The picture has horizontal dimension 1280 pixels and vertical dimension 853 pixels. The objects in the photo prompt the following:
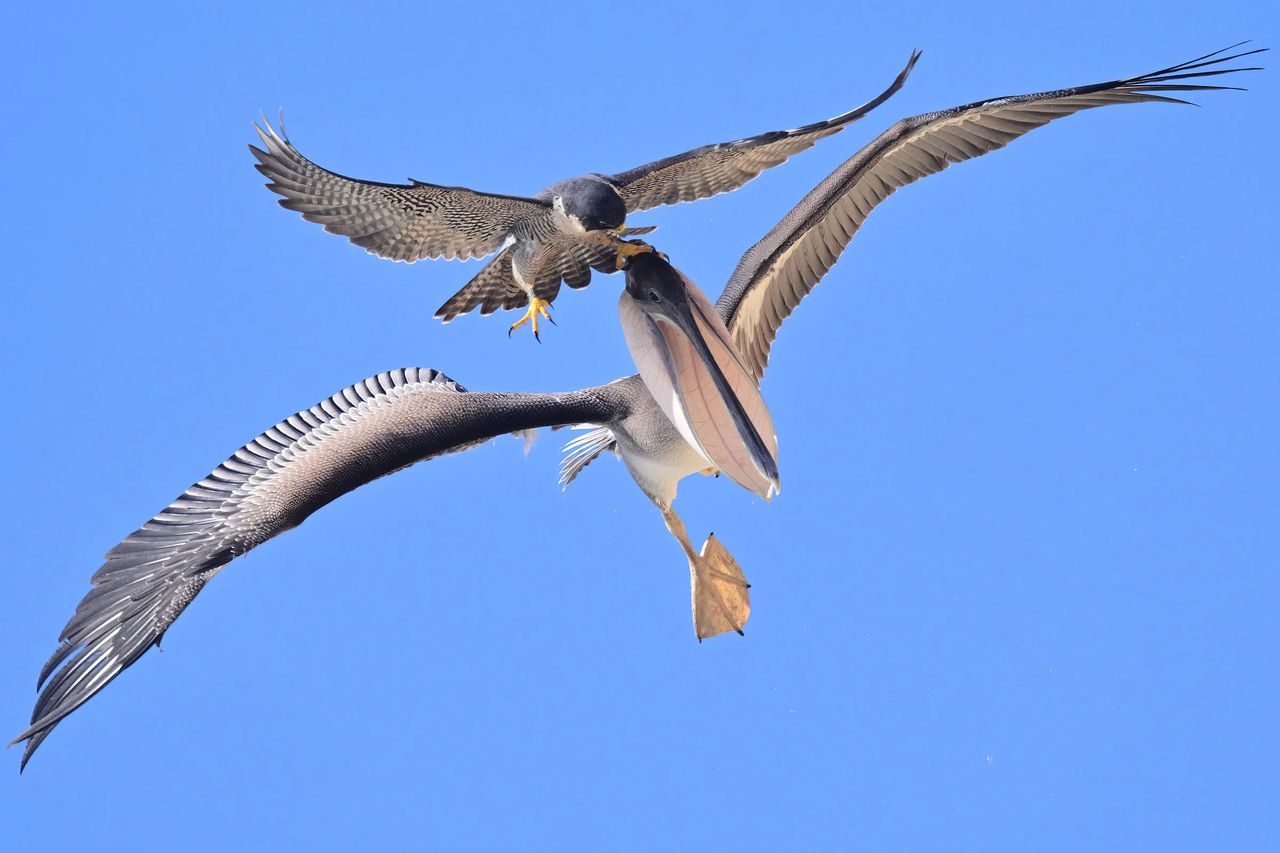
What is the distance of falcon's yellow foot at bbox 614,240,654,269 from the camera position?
12.4m

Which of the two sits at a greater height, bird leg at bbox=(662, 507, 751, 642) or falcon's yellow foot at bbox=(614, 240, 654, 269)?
falcon's yellow foot at bbox=(614, 240, 654, 269)

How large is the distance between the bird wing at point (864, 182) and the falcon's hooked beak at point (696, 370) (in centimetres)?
107

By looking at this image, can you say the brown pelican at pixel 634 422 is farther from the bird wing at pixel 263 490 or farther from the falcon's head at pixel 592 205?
the falcon's head at pixel 592 205

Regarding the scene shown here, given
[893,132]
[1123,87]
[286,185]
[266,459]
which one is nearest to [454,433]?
[266,459]

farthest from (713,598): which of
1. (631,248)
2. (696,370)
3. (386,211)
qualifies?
(386,211)

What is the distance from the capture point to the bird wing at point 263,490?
37.3 feet

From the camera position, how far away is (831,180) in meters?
13.1

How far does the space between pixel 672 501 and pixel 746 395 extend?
157 centimetres

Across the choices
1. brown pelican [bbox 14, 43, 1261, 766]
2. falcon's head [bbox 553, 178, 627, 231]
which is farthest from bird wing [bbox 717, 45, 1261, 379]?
falcon's head [bbox 553, 178, 627, 231]

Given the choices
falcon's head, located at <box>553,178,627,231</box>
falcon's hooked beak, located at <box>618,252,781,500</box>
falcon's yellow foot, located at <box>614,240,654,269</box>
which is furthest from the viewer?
falcon's yellow foot, located at <box>614,240,654,269</box>

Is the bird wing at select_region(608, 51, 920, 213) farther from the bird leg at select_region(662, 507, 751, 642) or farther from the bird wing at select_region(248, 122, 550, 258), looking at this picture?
the bird leg at select_region(662, 507, 751, 642)

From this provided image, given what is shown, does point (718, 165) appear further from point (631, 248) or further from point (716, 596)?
point (716, 596)

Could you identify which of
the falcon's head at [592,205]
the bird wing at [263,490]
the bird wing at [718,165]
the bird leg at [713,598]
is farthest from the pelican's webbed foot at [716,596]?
the falcon's head at [592,205]

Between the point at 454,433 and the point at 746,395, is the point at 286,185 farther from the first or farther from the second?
the point at 746,395
